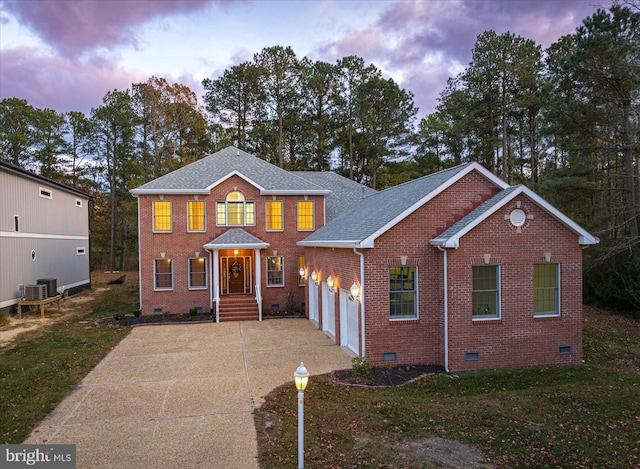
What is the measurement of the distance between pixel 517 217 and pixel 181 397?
9.92 metres

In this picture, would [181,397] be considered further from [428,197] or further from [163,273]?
[163,273]

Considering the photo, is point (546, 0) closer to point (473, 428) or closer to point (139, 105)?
point (473, 428)

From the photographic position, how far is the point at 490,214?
10.8 m

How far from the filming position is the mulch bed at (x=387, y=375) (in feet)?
32.0

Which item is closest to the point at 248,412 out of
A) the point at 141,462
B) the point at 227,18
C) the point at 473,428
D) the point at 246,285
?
the point at 141,462

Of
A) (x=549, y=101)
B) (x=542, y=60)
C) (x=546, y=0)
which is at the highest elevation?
(x=542, y=60)

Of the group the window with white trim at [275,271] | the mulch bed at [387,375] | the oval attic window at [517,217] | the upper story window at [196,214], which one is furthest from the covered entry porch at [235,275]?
the oval attic window at [517,217]

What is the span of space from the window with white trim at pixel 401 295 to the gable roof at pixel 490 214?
1298 mm

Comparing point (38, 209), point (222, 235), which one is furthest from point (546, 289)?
point (38, 209)

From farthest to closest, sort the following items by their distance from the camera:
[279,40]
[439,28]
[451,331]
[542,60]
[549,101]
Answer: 1. [279,40]
2. [542,60]
3. [439,28]
4. [549,101]
5. [451,331]

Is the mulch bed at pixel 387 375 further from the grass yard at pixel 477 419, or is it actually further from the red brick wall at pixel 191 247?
the red brick wall at pixel 191 247

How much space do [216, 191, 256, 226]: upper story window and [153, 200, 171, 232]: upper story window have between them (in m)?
2.40

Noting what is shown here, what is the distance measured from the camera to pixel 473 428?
23.0 feet

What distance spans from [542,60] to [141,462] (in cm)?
3267
